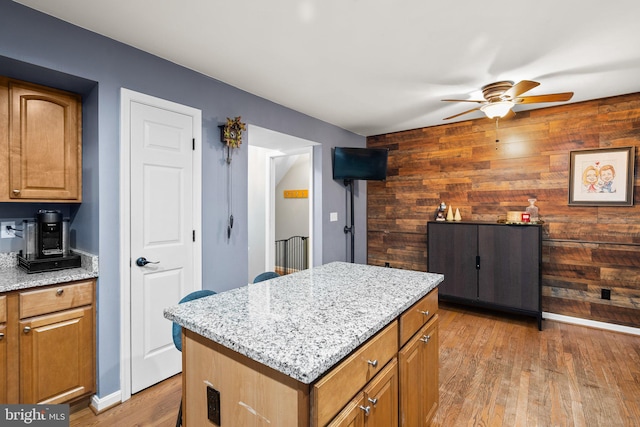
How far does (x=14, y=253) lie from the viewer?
2.24 metres

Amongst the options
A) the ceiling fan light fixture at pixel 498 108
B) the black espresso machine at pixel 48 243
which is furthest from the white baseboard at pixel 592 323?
the black espresso machine at pixel 48 243

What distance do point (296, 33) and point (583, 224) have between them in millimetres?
3630

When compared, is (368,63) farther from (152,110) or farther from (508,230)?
(508,230)

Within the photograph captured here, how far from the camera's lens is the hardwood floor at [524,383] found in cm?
200

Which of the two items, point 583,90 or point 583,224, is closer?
point 583,90

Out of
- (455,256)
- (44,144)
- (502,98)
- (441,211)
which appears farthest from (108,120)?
(441,211)

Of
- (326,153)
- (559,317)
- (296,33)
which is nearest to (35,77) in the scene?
(296,33)

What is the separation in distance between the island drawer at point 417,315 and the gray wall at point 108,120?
1.86 meters

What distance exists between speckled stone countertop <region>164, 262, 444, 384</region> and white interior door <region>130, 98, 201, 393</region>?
3.51 ft

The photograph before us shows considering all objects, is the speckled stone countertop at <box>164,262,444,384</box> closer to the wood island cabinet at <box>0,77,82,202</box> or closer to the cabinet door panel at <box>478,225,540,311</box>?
the wood island cabinet at <box>0,77,82,202</box>

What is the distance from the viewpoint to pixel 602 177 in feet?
11.0

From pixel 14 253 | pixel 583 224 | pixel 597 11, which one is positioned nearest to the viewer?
pixel 597 11

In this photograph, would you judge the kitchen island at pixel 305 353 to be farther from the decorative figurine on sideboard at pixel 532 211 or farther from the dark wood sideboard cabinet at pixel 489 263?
the decorative figurine on sideboard at pixel 532 211

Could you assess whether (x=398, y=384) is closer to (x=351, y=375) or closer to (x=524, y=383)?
(x=351, y=375)
